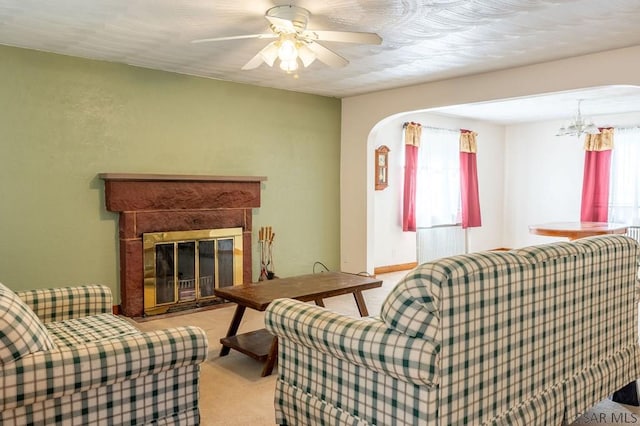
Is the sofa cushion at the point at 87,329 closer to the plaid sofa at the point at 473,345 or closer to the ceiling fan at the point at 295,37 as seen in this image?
the plaid sofa at the point at 473,345

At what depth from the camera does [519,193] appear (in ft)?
27.2

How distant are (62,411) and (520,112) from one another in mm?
6780

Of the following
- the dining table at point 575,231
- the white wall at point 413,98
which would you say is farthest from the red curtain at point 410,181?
the dining table at point 575,231

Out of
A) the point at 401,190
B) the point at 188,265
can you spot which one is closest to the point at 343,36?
the point at 188,265

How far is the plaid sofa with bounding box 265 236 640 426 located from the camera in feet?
5.47

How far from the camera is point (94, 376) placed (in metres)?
1.74

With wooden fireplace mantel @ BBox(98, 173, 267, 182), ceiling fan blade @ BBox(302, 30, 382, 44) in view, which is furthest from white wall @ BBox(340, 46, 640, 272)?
ceiling fan blade @ BBox(302, 30, 382, 44)

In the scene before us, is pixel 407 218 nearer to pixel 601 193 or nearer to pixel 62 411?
pixel 601 193

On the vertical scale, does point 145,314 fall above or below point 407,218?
below

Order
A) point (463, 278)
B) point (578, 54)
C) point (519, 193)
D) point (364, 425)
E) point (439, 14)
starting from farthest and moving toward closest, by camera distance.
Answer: point (519, 193), point (578, 54), point (439, 14), point (364, 425), point (463, 278)

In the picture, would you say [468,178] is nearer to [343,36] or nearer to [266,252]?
[266,252]

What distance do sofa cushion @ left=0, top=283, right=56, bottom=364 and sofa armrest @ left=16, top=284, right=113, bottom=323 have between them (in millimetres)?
907

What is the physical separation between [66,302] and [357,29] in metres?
2.49

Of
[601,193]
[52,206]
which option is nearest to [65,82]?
[52,206]
